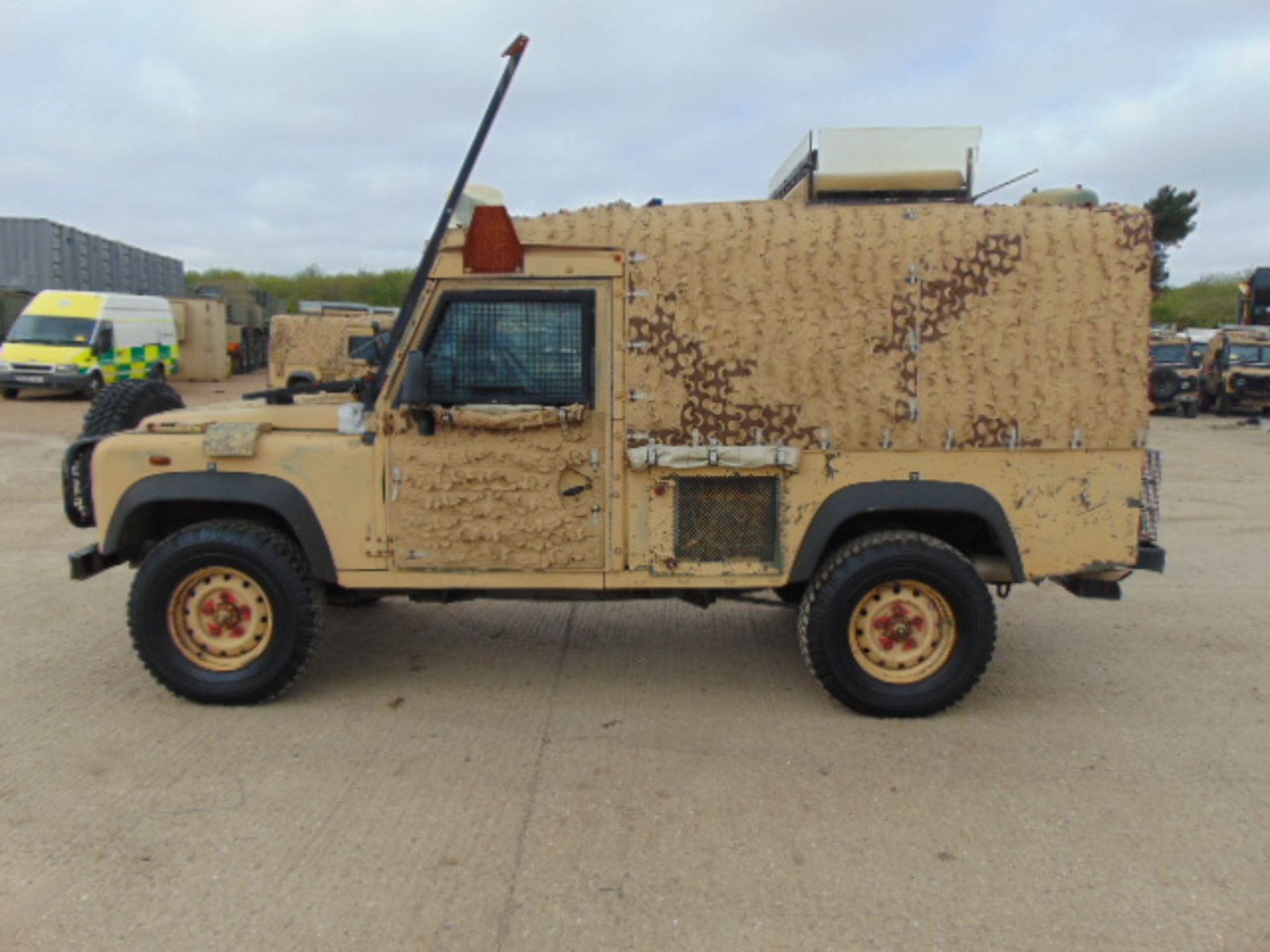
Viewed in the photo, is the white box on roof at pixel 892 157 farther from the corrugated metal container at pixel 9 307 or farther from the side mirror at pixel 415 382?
the corrugated metal container at pixel 9 307

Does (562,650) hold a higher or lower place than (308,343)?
lower

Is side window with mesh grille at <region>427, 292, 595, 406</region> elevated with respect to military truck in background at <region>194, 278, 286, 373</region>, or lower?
lower

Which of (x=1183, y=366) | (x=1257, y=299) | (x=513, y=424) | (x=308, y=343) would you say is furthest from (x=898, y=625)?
(x=1257, y=299)

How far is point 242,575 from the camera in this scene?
457 centimetres

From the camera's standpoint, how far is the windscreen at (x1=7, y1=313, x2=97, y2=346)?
2141 cm

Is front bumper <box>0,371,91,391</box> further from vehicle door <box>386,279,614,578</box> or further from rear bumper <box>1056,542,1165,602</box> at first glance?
rear bumper <box>1056,542,1165,602</box>

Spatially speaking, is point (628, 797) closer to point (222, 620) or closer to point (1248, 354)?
point (222, 620)

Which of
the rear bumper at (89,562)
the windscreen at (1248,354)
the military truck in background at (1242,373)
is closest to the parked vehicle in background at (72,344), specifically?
the rear bumper at (89,562)

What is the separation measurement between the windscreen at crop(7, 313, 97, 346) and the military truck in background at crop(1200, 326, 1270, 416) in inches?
999

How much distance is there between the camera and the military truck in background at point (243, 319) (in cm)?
3444

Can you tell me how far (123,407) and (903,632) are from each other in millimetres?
4113

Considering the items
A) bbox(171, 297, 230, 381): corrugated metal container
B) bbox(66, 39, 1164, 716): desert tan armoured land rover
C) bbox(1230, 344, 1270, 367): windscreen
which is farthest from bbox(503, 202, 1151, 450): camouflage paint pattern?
bbox(171, 297, 230, 381): corrugated metal container

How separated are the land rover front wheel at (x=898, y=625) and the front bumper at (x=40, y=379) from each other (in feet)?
68.8

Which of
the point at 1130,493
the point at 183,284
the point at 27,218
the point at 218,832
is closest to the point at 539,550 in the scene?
the point at 218,832
